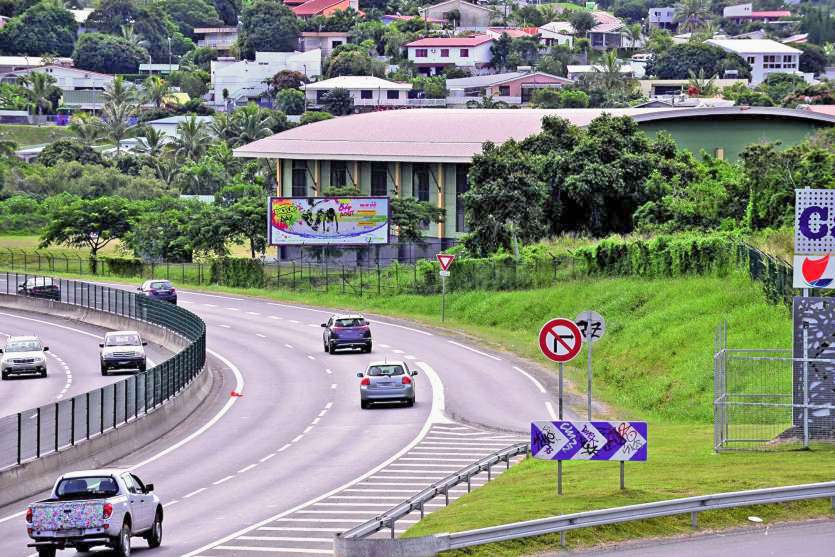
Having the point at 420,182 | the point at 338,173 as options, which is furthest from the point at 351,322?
the point at 338,173

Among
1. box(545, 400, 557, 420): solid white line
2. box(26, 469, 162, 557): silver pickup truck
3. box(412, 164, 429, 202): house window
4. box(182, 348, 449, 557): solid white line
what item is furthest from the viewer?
box(412, 164, 429, 202): house window

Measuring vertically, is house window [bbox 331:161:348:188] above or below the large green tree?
above

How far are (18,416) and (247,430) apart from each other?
467 inches

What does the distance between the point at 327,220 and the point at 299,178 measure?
2280 cm

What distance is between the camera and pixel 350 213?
89250mm

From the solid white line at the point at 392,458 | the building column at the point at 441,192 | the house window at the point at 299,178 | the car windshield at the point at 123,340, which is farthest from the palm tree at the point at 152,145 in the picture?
the solid white line at the point at 392,458

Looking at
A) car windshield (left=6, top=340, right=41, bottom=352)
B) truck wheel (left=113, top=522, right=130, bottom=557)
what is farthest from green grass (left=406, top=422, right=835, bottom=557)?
car windshield (left=6, top=340, right=41, bottom=352)

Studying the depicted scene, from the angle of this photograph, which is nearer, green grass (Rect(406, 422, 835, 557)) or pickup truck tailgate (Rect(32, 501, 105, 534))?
pickup truck tailgate (Rect(32, 501, 105, 534))

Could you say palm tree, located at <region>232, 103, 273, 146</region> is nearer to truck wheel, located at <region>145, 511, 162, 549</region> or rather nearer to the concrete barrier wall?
the concrete barrier wall

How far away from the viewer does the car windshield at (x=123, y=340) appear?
202ft

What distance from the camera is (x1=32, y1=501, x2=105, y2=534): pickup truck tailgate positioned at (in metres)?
25.3

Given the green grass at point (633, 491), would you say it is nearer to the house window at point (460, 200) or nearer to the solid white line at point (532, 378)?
the solid white line at point (532, 378)

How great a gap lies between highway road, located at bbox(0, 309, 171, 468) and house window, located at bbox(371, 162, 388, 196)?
29113 mm

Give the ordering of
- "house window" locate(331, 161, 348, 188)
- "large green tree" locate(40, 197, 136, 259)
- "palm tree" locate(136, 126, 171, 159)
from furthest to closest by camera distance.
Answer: "palm tree" locate(136, 126, 171, 159), "large green tree" locate(40, 197, 136, 259), "house window" locate(331, 161, 348, 188)
